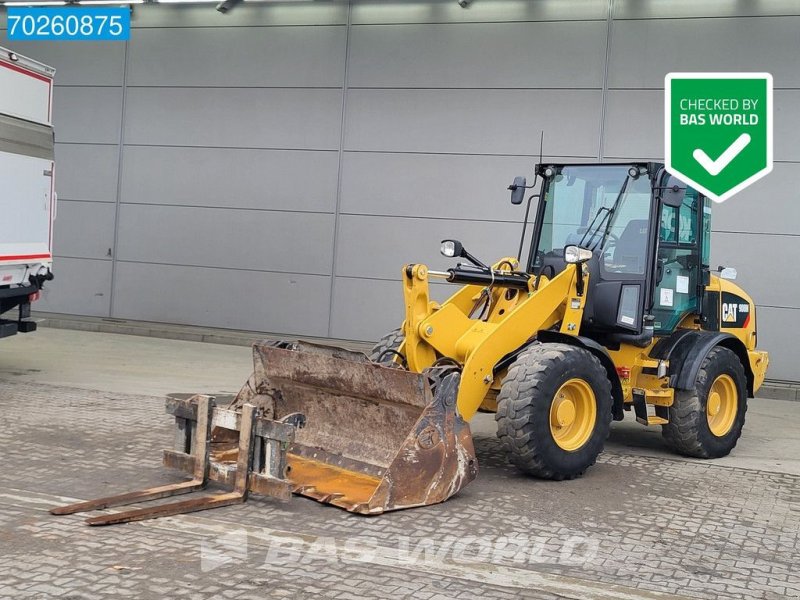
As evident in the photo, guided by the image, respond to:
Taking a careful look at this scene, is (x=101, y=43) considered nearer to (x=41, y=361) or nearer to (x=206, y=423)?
(x=41, y=361)

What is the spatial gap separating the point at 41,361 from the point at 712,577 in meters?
9.89

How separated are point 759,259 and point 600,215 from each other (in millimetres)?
6485

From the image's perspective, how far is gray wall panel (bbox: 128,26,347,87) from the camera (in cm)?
1677

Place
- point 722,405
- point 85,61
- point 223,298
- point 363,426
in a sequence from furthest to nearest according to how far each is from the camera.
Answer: point 85,61 → point 223,298 → point 722,405 → point 363,426

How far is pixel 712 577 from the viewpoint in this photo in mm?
5621

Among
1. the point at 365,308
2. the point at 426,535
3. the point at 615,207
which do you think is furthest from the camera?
the point at 365,308

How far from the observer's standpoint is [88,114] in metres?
18.3

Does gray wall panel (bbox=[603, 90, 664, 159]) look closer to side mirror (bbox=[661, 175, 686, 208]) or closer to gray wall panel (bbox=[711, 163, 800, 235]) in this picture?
gray wall panel (bbox=[711, 163, 800, 235])

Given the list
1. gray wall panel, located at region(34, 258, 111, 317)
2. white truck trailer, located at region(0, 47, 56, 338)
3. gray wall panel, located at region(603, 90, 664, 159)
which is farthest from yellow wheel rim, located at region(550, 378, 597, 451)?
gray wall panel, located at region(34, 258, 111, 317)

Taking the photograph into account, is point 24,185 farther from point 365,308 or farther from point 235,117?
point 365,308

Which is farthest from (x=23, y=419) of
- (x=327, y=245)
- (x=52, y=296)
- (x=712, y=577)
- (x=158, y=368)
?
(x=52, y=296)

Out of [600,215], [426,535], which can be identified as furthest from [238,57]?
[426,535]

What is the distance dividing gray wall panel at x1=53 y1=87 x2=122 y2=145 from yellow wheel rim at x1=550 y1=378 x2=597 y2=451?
494 inches

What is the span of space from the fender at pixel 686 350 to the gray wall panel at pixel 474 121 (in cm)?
659
